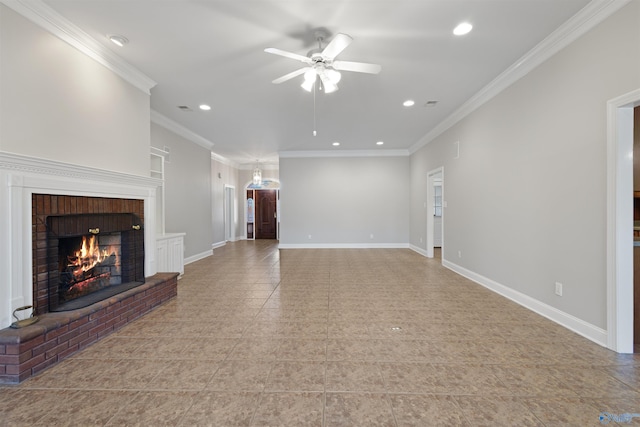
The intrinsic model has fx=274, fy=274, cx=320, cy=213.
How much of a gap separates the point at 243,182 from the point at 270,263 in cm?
547

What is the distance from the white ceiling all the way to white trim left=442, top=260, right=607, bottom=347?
2.80 meters

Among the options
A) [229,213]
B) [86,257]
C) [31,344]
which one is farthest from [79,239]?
[229,213]

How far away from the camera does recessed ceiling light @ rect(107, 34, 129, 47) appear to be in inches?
109

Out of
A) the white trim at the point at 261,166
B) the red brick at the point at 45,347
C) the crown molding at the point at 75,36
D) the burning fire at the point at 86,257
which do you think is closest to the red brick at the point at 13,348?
the red brick at the point at 45,347

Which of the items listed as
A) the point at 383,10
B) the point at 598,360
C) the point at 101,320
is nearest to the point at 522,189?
the point at 598,360

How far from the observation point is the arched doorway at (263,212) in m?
11.1

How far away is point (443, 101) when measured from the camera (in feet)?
14.8

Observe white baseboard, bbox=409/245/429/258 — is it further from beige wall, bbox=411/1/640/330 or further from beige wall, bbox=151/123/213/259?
beige wall, bbox=151/123/213/259

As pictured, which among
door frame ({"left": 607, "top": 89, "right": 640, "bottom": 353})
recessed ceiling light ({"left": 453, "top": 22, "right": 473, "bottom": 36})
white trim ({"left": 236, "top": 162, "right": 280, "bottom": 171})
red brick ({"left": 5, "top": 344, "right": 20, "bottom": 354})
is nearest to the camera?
red brick ({"left": 5, "top": 344, "right": 20, "bottom": 354})

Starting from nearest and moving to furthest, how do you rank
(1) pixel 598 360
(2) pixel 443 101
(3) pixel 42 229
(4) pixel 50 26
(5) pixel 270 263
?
(1) pixel 598 360 → (3) pixel 42 229 → (4) pixel 50 26 → (2) pixel 443 101 → (5) pixel 270 263

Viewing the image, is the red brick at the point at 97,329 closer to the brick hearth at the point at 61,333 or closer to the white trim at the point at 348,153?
the brick hearth at the point at 61,333

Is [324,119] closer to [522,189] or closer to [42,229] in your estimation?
[522,189]

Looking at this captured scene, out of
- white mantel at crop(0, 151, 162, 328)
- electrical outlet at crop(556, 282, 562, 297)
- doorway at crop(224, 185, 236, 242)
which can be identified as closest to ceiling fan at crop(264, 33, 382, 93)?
white mantel at crop(0, 151, 162, 328)

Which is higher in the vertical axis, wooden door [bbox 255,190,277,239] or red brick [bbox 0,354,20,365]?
wooden door [bbox 255,190,277,239]
